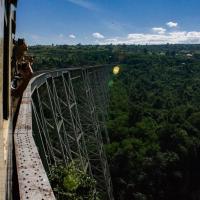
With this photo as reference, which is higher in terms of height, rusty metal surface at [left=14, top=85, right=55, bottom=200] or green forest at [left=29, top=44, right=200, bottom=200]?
rusty metal surface at [left=14, top=85, right=55, bottom=200]

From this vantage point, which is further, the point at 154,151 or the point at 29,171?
the point at 154,151

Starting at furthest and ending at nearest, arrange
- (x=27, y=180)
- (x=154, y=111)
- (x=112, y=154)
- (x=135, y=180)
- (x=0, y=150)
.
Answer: (x=154, y=111) < (x=112, y=154) < (x=135, y=180) < (x=27, y=180) < (x=0, y=150)

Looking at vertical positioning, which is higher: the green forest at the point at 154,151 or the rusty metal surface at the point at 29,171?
the rusty metal surface at the point at 29,171

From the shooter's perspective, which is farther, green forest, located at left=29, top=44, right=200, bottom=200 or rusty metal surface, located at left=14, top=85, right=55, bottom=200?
green forest, located at left=29, top=44, right=200, bottom=200

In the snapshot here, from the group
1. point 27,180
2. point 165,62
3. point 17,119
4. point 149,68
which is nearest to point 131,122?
point 17,119

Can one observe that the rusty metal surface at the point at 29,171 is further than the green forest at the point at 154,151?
No

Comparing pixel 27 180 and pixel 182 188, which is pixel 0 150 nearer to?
pixel 27 180

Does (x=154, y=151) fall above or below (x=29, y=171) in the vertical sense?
below

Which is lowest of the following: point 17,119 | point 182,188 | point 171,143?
point 182,188
